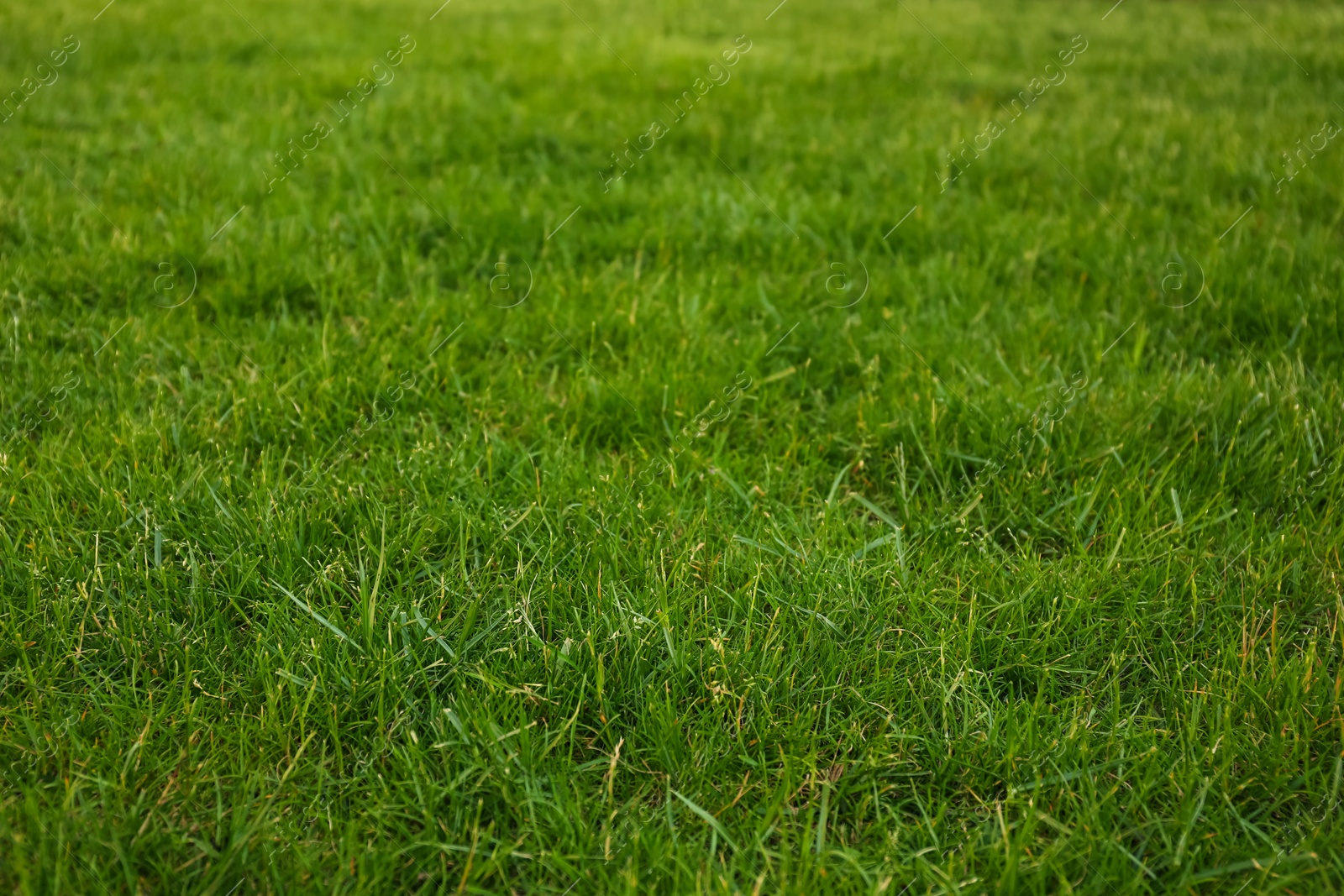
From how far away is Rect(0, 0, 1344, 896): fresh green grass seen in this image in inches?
68.9

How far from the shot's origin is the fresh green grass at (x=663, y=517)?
175 cm

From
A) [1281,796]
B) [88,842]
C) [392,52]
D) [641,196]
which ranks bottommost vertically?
[1281,796]

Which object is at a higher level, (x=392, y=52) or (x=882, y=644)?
(x=392, y=52)

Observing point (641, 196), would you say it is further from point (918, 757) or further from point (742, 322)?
point (918, 757)

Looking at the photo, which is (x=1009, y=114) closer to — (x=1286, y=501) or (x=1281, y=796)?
(x=1286, y=501)

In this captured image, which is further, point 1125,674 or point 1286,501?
point 1286,501

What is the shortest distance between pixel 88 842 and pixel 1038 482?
2.45 metres

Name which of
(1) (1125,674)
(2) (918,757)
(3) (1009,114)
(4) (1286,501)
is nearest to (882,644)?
(2) (918,757)

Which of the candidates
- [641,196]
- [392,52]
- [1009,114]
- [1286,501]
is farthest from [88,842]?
[392,52]

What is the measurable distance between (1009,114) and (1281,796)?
5.19 m

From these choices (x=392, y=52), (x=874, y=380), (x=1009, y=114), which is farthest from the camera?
(x=392, y=52)

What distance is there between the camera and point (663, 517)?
98.0 inches

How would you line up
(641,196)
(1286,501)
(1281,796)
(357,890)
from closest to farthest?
1. (357,890)
2. (1281,796)
3. (1286,501)
4. (641,196)

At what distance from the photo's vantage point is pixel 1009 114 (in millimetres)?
5984
